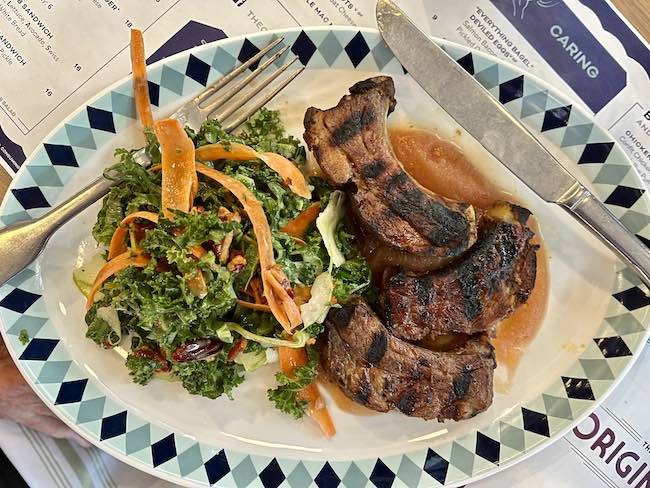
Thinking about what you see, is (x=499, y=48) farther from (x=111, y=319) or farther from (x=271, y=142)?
(x=111, y=319)

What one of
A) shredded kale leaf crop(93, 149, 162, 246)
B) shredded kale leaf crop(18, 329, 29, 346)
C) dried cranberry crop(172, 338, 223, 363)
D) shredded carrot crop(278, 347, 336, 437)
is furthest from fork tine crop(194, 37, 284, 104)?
shredded kale leaf crop(18, 329, 29, 346)

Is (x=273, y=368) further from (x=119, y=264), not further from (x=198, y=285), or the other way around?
(x=119, y=264)

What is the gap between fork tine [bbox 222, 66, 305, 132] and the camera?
2271 mm

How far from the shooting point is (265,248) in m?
1.99

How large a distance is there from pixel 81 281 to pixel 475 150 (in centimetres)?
176

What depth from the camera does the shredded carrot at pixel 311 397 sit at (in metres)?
2.31

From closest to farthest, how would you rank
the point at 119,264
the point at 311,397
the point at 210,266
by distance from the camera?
the point at 210,266 < the point at 119,264 < the point at 311,397

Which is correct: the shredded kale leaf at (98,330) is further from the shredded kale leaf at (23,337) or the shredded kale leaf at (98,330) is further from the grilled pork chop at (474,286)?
the grilled pork chop at (474,286)

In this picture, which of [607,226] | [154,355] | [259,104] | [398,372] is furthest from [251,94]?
[607,226]

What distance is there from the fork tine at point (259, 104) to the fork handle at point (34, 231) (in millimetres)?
520

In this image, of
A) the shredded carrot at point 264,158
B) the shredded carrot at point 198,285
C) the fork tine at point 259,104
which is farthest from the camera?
the fork tine at point 259,104

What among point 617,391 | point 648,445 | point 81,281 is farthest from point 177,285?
point 648,445

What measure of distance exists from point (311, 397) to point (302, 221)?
76cm

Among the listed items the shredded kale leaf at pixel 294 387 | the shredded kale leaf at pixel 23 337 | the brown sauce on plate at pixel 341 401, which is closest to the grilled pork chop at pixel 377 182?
the shredded kale leaf at pixel 294 387
